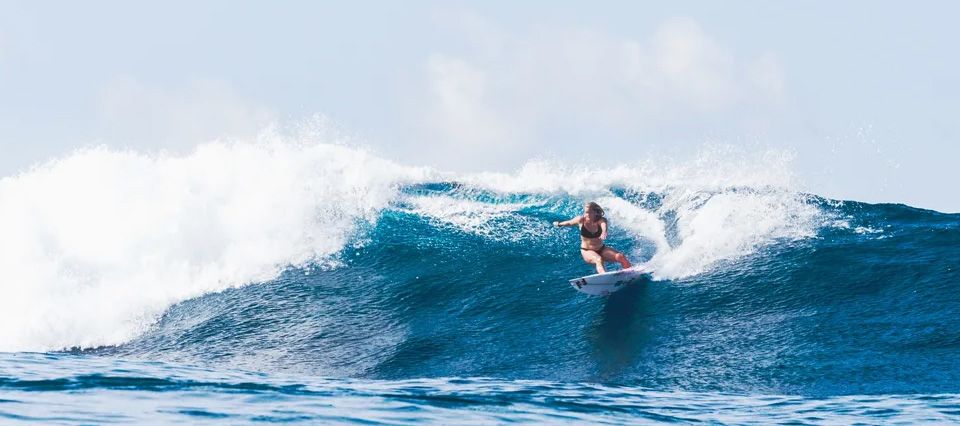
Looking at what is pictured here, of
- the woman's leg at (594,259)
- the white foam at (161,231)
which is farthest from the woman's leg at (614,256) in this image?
the white foam at (161,231)

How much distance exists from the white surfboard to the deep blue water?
0.50 feet

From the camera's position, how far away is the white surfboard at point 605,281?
48.7 feet

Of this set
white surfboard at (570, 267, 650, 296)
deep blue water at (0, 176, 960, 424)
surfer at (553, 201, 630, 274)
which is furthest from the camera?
surfer at (553, 201, 630, 274)

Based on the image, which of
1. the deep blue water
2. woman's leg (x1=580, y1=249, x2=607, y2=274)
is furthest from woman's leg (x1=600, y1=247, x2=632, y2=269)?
the deep blue water

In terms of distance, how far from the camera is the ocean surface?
1075 cm

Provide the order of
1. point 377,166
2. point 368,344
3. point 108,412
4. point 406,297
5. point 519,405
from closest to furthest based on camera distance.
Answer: point 108,412
point 519,405
point 368,344
point 406,297
point 377,166

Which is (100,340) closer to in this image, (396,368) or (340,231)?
(340,231)

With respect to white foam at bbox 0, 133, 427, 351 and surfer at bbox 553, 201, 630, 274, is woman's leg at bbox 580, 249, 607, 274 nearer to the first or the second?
surfer at bbox 553, 201, 630, 274

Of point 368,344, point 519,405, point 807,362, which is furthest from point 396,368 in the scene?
point 807,362

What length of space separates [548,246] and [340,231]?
3.82 m

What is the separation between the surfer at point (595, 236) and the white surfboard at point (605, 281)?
181 millimetres

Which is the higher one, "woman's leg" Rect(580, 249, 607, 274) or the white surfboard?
"woman's leg" Rect(580, 249, 607, 274)

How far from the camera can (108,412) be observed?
9.33 metres

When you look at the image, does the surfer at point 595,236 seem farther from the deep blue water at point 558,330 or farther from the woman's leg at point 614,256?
the deep blue water at point 558,330
